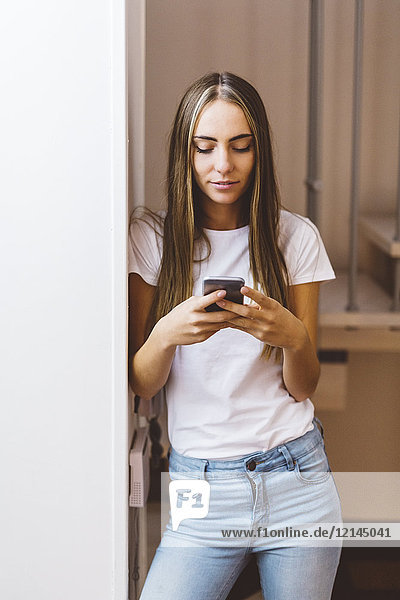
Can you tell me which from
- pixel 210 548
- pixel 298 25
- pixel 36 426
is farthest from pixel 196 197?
pixel 298 25

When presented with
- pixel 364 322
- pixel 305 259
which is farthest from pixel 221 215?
pixel 364 322

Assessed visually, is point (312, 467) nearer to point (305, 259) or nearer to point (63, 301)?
point (305, 259)

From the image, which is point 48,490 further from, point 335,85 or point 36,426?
point 335,85

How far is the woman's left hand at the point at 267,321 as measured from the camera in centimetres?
104

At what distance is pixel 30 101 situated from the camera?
40.7 inches

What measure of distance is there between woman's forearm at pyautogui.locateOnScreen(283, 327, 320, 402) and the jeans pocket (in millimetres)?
92

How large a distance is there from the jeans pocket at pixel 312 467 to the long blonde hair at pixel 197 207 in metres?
0.18

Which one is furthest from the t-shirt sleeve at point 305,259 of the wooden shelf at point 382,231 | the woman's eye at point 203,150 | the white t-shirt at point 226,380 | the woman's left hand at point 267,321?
the wooden shelf at point 382,231

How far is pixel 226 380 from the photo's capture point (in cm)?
118

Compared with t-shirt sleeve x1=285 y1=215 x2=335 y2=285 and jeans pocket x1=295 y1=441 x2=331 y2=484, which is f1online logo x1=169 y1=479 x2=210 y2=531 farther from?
t-shirt sleeve x1=285 y1=215 x2=335 y2=285

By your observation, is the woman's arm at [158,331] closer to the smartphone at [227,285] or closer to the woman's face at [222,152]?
the smartphone at [227,285]

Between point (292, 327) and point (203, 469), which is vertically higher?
point (292, 327)

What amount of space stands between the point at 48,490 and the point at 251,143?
0.62m

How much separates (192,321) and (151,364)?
0.12 m
